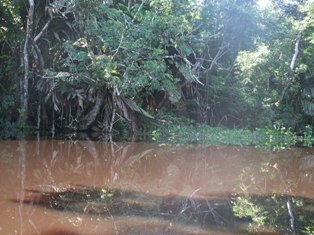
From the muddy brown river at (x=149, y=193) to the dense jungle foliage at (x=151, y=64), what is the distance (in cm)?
453

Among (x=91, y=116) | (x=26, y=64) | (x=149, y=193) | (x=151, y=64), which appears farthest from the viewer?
(x=91, y=116)

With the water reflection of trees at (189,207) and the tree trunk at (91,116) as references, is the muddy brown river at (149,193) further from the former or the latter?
the tree trunk at (91,116)

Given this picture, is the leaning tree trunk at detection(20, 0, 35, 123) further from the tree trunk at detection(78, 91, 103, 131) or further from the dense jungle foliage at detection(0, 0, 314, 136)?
the tree trunk at detection(78, 91, 103, 131)

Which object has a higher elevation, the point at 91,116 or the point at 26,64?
the point at 26,64

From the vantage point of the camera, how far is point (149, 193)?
534 cm

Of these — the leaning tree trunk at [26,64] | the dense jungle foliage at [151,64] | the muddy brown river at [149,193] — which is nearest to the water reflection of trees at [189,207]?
the muddy brown river at [149,193]

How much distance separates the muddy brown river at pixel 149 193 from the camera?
12.8 ft

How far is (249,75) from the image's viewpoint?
1673 centimetres

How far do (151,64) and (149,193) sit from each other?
797 centimetres

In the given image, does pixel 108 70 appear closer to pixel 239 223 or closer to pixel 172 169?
pixel 172 169

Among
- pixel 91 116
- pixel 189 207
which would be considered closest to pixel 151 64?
pixel 91 116

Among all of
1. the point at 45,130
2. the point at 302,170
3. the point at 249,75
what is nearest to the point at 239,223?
the point at 302,170

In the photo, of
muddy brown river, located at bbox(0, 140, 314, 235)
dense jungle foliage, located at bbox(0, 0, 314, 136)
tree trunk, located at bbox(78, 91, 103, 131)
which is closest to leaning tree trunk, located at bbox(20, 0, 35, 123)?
dense jungle foliage, located at bbox(0, 0, 314, 136)

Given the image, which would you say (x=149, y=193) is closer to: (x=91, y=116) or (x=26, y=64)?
(x=91, y=116)
